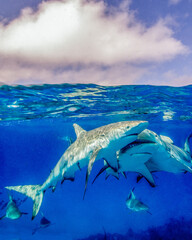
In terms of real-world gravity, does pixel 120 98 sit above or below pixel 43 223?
above

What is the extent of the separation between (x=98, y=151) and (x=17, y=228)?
16473mm

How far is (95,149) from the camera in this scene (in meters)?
4.99

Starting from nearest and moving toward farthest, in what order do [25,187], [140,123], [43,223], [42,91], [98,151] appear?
1. [140,123]
2. [98,151]
3. [25,187]
4. [43,223]
5. [42,91]

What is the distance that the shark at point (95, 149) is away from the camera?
4387 millimetres

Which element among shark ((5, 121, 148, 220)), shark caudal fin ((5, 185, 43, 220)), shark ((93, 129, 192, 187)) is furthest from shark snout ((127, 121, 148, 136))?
shark caudal fin ((5, 185, 43, 220))

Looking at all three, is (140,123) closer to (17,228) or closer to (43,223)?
(43,223)

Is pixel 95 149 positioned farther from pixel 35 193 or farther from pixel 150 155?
pixel 35 193

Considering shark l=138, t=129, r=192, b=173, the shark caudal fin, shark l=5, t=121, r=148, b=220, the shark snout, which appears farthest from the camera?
the shark caudal fin

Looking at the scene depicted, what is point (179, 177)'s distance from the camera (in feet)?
227

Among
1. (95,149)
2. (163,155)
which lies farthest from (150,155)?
(95,149)

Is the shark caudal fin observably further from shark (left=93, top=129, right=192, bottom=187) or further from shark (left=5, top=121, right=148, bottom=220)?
shark (left=93, top=129, right=192, bottom=187)

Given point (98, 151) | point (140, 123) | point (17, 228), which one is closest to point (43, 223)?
point (17, 228)

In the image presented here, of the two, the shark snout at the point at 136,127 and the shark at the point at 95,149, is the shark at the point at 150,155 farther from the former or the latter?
the shark snout at the point at 136,127

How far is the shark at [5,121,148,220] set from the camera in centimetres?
439
